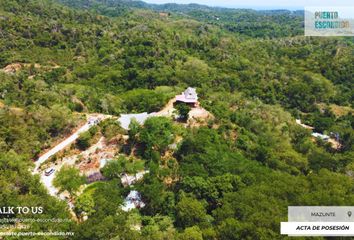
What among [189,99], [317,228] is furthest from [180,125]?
[317,228]

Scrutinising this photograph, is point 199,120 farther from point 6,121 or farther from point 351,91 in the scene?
point 351,91

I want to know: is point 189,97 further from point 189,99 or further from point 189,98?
point 189,99

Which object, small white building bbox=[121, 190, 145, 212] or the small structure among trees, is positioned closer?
small white building bbox=[121, 190, 145, 212]

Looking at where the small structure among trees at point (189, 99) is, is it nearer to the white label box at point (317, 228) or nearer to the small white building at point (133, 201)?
the small white building at point (133, 201)

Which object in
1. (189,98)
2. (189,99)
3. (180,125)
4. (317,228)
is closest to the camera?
(317,228)

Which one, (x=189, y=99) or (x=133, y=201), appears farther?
(x=189, y=99)

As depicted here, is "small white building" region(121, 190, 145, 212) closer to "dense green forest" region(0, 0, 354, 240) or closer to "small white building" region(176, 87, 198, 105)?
"dense green forest" region(0, 0, 354, 240)

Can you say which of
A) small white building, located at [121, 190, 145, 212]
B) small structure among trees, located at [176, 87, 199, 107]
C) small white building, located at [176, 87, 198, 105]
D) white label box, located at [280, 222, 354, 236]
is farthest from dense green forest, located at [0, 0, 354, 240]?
small white building, located at [176, 87, 198, 105]

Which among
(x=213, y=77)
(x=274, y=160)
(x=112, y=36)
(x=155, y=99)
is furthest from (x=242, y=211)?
(x=112, y=36)

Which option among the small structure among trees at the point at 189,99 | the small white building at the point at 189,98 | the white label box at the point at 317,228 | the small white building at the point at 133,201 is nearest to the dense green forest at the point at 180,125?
the small white building at the point at 133,201
